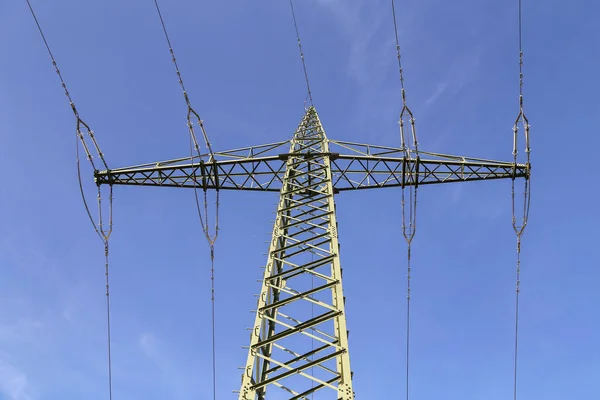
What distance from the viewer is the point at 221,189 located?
20.7m

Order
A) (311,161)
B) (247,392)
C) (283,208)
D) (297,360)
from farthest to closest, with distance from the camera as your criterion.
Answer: (311,161) < (283,208) < (297,360) < (247,392)

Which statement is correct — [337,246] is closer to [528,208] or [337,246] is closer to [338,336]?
[338,336]

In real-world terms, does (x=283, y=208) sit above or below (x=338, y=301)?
above

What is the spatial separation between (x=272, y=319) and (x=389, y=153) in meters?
10.3

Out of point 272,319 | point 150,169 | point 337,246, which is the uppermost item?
point 150,169

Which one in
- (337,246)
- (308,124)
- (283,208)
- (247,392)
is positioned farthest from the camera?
(308,124)

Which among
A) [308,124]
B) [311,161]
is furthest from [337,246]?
[308,124]

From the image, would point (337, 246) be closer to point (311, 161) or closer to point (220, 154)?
point (311, 161)

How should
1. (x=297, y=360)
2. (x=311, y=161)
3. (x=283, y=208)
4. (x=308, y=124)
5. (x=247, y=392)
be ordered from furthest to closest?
1. (x=308, y=124)
2. (x=311, y=161)
3. (x=283, y=208)
4. (x=297, y=360)
5. (x=247, y=392)

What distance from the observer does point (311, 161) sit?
776 inches

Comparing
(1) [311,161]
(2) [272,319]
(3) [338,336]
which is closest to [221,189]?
(1) [311,161]

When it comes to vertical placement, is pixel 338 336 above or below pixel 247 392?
above

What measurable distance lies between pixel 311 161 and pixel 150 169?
547cm

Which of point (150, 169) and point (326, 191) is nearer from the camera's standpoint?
point (326, 191)
